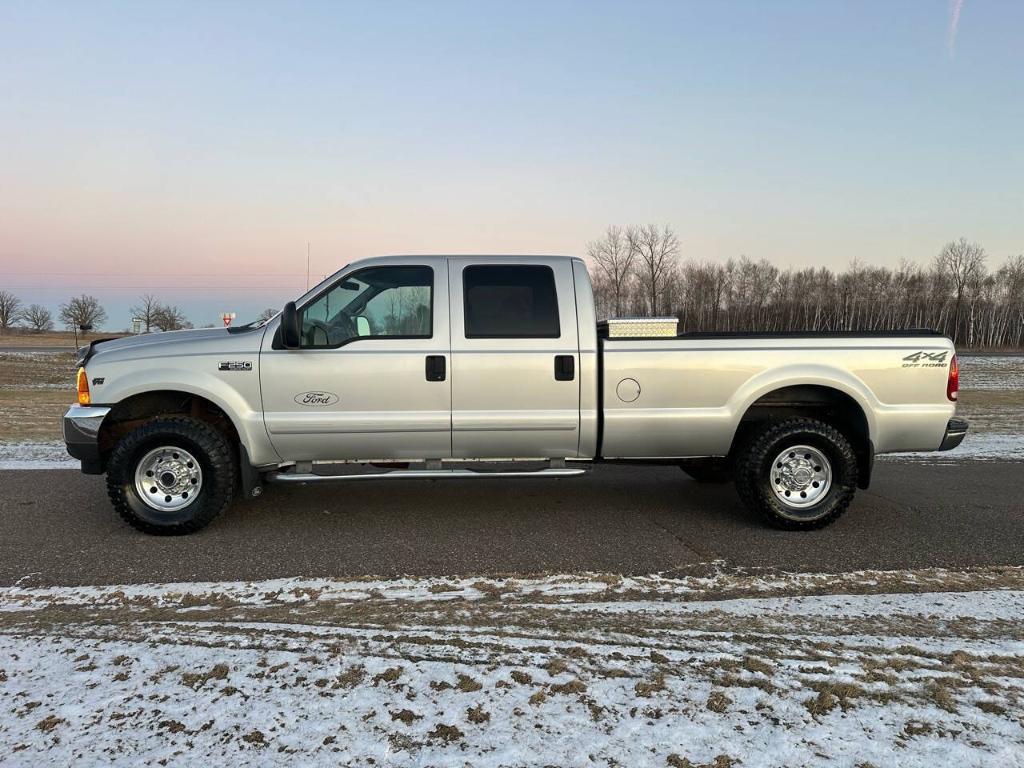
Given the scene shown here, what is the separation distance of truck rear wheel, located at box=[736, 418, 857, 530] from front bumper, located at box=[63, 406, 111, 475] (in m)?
4.87

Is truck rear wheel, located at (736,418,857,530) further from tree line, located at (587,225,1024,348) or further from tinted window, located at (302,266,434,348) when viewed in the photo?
tree line, located at (587,225,1024,348)

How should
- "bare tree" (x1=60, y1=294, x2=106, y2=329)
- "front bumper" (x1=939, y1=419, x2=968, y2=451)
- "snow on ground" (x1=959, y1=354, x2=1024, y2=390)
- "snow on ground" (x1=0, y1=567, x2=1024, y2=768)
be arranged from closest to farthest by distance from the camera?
"snow on ground" (x1=0, y1=567, x2=1024, y2=768)
"front bumper" (x1=939, y1=419, x2=968, y2=451)
"snow on ground" (x1=959, y1=354, x2=1024, y2=390)
"bare tree" (x1=60, y1=294, x2=106, y2=329)

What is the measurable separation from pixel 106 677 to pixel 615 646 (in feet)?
7.34

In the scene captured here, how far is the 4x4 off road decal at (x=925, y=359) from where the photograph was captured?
15.8 feet

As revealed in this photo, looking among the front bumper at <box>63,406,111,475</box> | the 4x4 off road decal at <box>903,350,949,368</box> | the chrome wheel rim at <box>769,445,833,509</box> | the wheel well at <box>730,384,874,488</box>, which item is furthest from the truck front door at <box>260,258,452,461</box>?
the 4x4 off road decal at <box>903,350,949,368</box>

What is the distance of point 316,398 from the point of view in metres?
4.70

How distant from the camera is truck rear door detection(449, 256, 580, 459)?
15.6 ft

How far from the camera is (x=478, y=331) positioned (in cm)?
481

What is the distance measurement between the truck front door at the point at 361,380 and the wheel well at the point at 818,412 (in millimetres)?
2488

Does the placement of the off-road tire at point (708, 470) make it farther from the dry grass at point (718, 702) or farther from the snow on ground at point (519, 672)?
the dry grass at point (718, 702)

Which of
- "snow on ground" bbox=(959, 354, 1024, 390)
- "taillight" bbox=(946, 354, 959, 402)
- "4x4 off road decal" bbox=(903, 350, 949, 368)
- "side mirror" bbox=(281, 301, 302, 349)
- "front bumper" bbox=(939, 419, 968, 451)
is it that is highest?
"side mirror" bbox=(281, 301, 302, 349)

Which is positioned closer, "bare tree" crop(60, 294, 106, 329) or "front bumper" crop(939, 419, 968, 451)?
"front bumper" crop(939, 419, 968, 451)

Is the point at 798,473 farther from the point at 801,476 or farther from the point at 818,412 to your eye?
the point at 818,412

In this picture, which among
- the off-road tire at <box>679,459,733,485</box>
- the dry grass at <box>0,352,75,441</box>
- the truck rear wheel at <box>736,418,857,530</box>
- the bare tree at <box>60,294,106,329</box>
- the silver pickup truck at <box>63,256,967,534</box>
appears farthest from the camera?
the bare tree at <box>60,294,106,329</box>
